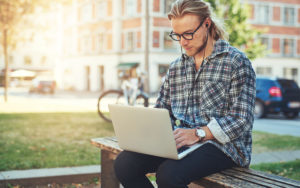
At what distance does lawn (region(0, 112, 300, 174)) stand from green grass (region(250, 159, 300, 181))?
1177 millimetres

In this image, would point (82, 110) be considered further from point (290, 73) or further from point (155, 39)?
point (290, 73)

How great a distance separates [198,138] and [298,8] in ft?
137

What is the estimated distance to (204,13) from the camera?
2.72 metres

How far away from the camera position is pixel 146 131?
2.43 metres

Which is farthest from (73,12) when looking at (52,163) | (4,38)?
(52,163)

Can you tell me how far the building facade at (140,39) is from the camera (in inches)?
1437

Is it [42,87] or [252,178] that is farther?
[42,87]

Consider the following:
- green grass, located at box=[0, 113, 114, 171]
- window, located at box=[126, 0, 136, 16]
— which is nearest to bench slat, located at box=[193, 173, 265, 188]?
green grass, located at box=[0, 113, 114, 171]

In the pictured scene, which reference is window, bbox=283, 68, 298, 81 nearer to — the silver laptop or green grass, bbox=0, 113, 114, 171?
green grass, bbox=0, 113, 114, 171

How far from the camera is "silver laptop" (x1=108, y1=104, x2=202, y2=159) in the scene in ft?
7.57

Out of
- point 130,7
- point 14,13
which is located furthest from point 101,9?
point 14,13

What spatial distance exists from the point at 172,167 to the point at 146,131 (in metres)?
0.27

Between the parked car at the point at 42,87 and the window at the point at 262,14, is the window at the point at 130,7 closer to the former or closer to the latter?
the parked car at the point at 42,87

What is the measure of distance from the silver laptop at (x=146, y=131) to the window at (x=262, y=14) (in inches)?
1550
